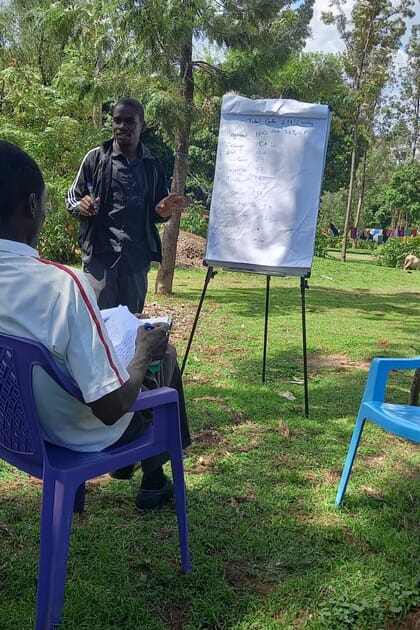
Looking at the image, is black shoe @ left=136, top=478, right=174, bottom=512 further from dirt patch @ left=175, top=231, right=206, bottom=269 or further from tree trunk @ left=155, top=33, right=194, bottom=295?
dirt patch @ left=175, top=231, right=206, bottom=269

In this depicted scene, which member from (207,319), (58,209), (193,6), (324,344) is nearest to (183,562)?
(324,344)

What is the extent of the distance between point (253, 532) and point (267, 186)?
2561 mm

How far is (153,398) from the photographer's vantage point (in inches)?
79.7

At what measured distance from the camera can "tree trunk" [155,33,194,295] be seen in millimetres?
8234

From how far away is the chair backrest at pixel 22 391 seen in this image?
1600 mm

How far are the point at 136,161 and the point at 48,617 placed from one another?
264cm

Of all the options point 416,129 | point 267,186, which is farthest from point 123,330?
point 416,129

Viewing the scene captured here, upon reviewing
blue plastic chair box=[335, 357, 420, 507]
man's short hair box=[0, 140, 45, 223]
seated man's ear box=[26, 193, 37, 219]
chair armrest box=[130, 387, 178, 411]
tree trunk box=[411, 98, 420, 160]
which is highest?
tree trunk box=[411, 98, 420, 160]

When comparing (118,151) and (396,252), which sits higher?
(118,151)

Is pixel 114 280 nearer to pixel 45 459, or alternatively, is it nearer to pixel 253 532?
pixel 253 532

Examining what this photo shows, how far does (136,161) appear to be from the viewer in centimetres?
362

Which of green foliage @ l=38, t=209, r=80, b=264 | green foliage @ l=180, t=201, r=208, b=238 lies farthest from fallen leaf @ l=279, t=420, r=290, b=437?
green foliage @ l=180, t=201, r=208, b=238

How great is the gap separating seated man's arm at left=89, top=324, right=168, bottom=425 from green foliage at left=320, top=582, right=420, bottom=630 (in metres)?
1.02

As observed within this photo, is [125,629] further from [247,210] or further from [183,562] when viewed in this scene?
[247,210]
